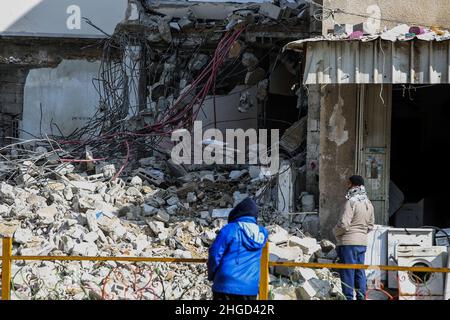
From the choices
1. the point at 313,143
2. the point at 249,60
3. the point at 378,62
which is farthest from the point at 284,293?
the point at 249,60

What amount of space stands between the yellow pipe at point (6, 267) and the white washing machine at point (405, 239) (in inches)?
192

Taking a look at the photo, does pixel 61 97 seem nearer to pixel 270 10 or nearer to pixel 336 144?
pixel 270 10

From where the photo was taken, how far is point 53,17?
1695 cm

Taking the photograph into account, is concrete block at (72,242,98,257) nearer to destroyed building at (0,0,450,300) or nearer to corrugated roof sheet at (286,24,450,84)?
destroyed building at (0,0,450,300)

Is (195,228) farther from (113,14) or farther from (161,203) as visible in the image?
(113,14)

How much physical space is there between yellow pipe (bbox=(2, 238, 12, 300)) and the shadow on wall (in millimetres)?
10108

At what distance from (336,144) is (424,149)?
5.04m

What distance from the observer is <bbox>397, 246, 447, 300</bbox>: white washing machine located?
9.38 m

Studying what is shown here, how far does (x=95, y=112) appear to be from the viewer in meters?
17.0

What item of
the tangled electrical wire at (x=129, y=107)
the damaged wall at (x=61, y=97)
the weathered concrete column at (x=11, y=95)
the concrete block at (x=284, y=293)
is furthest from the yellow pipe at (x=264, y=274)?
the weathered concrete column at (x=11, y=95)

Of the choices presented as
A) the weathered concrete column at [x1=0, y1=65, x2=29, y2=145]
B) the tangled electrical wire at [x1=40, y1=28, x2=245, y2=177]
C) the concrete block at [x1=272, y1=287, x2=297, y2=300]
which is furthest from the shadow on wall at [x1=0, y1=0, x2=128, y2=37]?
the concrete block at [x1=272, y1=287, x2=297, y2=300]

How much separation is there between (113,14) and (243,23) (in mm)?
3113

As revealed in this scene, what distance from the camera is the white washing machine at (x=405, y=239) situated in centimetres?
1001

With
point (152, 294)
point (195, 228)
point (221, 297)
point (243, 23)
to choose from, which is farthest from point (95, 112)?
point (221, 297)
